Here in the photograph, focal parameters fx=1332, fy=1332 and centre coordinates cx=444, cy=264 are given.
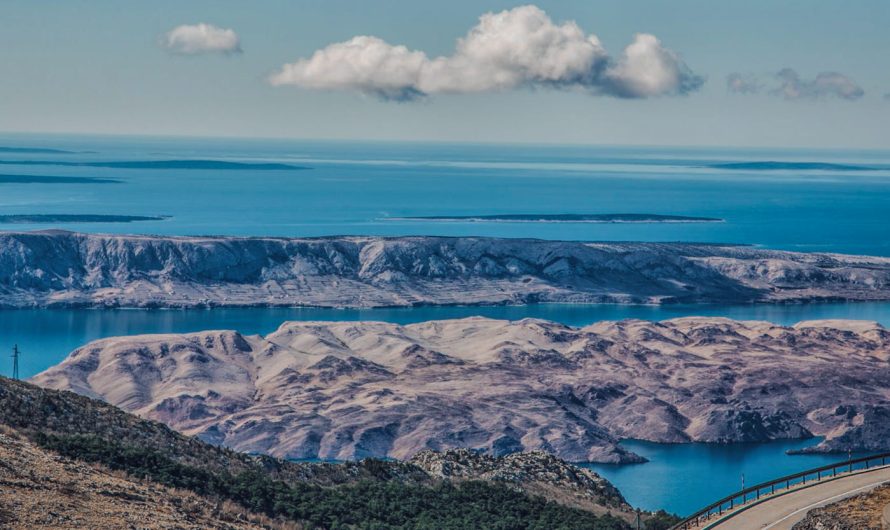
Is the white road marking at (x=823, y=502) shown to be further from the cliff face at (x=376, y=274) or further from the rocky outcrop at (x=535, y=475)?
the cliff face at (x=376, y=274)

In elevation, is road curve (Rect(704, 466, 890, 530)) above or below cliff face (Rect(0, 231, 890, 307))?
above

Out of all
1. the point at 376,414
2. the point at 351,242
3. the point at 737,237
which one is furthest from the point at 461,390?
the point at 737,237

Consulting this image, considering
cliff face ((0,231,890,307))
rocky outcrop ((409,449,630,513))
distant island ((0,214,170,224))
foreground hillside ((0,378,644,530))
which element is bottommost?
distant island ((0,214,170,224))

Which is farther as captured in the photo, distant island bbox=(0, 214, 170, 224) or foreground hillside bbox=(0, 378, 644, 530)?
distant island bbox=(0, 214, 170, 224)

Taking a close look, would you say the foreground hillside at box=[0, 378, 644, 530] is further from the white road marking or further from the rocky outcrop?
the white road marking

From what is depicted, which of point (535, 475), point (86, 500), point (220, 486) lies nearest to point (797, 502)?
point (535, 475)

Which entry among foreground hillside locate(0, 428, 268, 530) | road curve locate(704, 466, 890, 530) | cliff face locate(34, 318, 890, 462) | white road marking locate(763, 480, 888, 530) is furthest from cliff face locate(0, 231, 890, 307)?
foreground hillside locate(0, 428, 268, 530)

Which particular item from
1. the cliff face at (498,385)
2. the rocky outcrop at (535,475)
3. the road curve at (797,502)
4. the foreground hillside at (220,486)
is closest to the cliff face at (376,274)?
the cliff face at (498,385)
